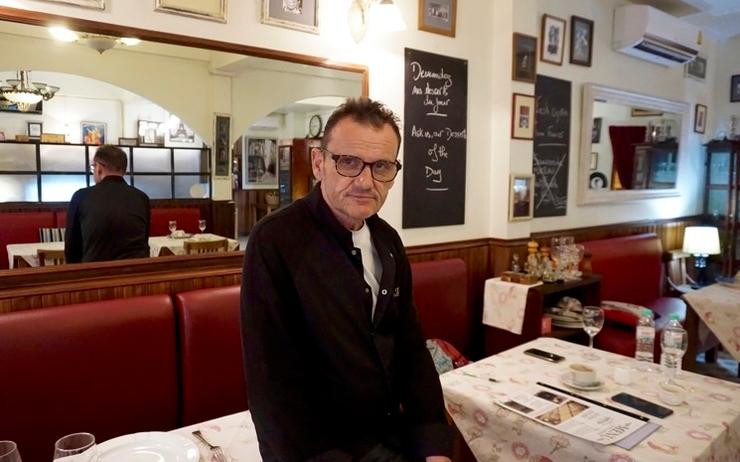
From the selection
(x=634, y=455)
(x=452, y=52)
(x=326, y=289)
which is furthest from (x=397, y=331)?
(x=452, y=52)

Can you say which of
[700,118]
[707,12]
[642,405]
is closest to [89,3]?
[642,405]

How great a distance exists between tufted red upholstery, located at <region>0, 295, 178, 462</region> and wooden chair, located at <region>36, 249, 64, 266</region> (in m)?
0.25

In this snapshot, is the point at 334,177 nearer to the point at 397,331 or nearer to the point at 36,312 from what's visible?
the point at 397,331

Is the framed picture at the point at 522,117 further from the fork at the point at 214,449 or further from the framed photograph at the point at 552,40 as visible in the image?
the fork at the point at 214,449

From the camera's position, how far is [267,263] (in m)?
1.23

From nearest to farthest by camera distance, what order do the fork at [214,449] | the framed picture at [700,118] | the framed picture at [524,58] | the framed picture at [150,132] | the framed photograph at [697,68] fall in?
the fork at [214,449] < the framed picture at [150,132] < the framed picture at [524,58] < the framed photograph at [697,68] < the framed picture at [700,118]

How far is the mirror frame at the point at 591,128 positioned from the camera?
13.7 feet

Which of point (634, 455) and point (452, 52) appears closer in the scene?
point (634, 455)

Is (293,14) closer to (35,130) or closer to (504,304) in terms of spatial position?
(35,130)

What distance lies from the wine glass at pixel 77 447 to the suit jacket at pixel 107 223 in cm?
106

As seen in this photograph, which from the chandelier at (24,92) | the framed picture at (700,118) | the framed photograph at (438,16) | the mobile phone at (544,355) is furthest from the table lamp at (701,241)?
the chandelier at (24,92)

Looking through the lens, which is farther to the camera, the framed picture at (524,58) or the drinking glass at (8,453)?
the framed picture at (524,58)

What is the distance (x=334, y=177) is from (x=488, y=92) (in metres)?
2.40

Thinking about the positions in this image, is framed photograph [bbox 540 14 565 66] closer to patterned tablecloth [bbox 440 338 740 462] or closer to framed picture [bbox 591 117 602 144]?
framed picture [bbox 591 117 602 144]
